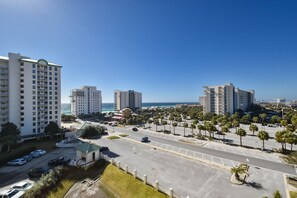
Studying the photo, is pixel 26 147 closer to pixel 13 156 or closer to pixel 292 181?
pixel 13 156

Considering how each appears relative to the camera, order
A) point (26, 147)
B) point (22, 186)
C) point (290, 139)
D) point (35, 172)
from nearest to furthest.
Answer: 1. point (22, 186)
2. point (35, 172)
3. point (290, 139)
4. point (26, 147)

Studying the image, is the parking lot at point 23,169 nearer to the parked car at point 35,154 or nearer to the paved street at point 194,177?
the parked car at point 35,154

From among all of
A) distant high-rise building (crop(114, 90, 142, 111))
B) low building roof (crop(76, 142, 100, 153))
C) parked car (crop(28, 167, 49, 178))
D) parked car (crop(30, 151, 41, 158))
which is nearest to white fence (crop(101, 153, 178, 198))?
low building roof (crop(76, 142, 100, 153))

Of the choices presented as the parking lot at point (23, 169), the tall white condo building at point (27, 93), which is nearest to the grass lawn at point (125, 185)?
the parking lot at point (23, 169)

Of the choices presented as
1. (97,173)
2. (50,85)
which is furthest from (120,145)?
(50,85)

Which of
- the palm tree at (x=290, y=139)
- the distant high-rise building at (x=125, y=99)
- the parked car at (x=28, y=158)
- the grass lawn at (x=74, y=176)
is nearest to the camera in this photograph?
the grass lawn at (x=74, y=176)

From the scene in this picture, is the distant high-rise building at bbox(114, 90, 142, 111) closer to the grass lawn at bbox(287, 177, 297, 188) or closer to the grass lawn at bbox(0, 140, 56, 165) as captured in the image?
the grass lawn at bbox(0, 140, 56, 165)

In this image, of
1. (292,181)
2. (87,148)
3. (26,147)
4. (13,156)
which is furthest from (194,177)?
(26,147)
